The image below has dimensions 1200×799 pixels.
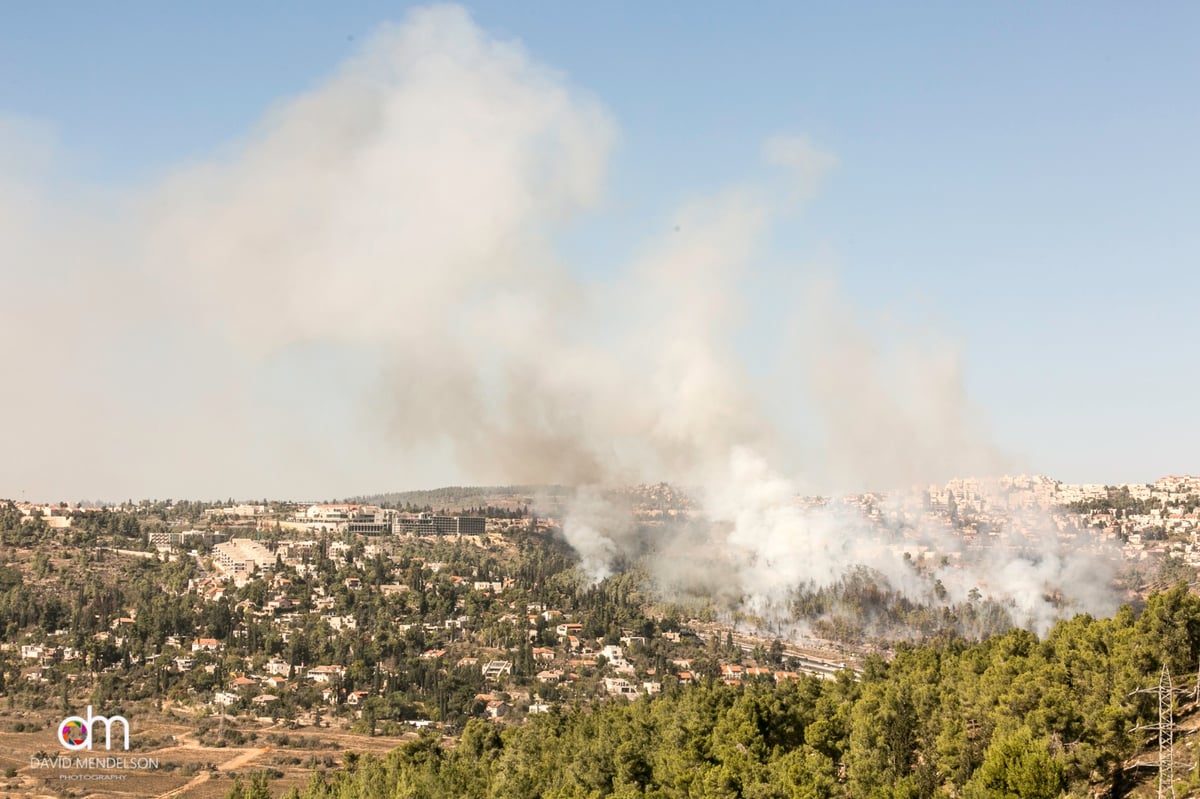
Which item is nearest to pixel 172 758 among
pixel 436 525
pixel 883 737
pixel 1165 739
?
pixel 883 737

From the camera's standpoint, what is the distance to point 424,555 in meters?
136

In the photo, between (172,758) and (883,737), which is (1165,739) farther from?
(172,758)

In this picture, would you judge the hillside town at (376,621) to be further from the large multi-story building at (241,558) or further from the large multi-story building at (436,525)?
the large multi-story building at (436,525)

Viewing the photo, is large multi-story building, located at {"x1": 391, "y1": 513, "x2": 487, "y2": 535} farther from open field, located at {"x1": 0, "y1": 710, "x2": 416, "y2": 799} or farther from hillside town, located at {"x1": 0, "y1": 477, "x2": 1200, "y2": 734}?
open field, located at {"x1": 0, "y1": 710, "x2": 416, "y2": 799}

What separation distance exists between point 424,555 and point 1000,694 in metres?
103

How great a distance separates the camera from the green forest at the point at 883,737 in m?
34.8

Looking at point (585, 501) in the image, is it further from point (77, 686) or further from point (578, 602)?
point (77, 686)

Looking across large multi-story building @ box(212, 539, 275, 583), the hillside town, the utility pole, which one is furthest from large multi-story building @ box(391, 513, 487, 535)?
the utility pole

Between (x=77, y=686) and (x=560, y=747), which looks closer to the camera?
(x=560, y=747)

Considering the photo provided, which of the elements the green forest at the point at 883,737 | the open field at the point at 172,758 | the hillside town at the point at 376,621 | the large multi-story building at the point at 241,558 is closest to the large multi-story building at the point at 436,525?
the hillside town at the point at 376,621

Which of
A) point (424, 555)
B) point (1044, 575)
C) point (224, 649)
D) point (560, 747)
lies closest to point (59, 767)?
point (224, 649)
